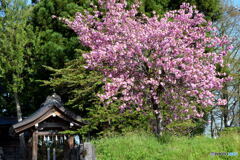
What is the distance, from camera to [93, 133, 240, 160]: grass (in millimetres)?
6906

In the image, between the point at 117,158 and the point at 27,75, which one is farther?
the point at 27,75

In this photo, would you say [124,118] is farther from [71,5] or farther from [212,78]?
[71,5]

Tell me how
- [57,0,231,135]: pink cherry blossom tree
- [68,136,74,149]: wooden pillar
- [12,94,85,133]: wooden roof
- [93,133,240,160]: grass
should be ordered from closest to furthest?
[93,133,240,160]: grass < [57,0,231,135]: pink cherry blossom tree < [12,94,85,133]: wooden roof < [68,136,74,149]: wooden pillar

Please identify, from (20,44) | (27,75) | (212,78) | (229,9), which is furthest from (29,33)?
(229,9)

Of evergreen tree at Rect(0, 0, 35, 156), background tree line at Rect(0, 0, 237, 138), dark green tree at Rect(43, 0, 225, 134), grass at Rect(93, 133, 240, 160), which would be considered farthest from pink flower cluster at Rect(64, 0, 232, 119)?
evergreen tree at Rect(0, 0, 35, 156)

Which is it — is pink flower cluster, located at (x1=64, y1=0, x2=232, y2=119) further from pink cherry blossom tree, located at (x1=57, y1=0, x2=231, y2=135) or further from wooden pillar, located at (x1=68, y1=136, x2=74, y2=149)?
wooden pillar, located at (x1=68, y1=136, x2=74, y2=149)

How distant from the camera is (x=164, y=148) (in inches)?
288

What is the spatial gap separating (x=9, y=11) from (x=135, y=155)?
1427cm

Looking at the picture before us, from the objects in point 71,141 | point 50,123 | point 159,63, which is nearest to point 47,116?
point 50,123

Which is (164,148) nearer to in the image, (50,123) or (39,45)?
(50,123)

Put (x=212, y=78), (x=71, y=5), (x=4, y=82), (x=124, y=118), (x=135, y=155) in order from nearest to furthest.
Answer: (x=135, y=155) → (x=212, y=78) → (x=124, y=118) → (x=71, y=5) → (x=4, y=82)

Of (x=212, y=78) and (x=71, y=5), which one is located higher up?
(x=71, y=5)

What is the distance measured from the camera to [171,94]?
9133 millimetres

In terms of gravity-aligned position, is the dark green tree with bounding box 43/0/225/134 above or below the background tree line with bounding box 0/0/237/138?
below
